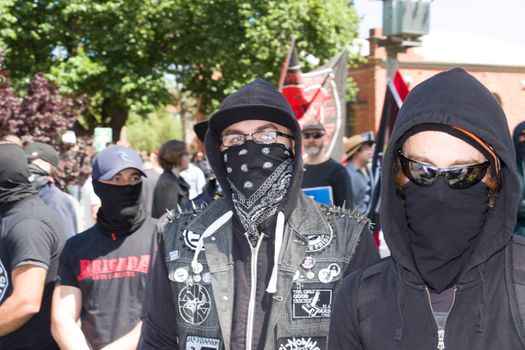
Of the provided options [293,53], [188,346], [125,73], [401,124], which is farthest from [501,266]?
[125,73]

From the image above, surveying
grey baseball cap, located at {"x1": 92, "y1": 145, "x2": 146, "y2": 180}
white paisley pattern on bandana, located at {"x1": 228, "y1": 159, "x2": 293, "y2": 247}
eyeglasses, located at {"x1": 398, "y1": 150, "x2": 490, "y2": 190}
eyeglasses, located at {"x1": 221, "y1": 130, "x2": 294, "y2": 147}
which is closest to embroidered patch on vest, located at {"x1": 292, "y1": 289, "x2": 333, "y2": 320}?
white paisley pattern on bandana, located at {"x1": 228, "y1": 159, "x2": 293, "y2": 247}

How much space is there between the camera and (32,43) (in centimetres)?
2512

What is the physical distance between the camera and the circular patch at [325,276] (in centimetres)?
272

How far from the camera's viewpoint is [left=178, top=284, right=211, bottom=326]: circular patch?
107 inches

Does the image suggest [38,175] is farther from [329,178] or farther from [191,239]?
[191,239]

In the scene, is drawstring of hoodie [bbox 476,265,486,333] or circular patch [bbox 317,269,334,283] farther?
circular patch [bbox 317,269,334,283]

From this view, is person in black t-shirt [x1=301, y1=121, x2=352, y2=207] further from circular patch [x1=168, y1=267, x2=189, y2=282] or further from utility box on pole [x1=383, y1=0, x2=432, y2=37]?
circular patch [x1=168, y1=267, x2=189, y2=282]

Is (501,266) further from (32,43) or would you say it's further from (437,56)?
(437,56)

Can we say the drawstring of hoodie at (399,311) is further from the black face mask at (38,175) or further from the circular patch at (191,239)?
the black face mask at (38,175)

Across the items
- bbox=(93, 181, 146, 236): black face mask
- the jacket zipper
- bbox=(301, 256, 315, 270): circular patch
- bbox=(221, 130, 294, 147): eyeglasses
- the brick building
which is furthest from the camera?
the brick building

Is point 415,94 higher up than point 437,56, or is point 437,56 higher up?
point 415,94

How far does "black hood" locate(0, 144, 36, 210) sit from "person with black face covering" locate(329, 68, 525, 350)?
2678 mm

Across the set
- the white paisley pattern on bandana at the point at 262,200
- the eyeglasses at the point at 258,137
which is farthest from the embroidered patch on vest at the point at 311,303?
the eyeglasses at the point at 258,137

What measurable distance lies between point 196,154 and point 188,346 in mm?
23613
